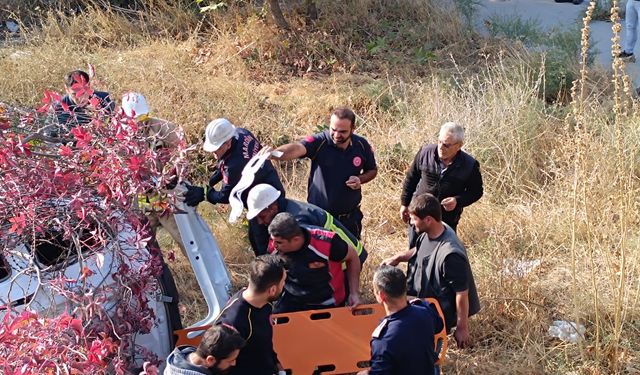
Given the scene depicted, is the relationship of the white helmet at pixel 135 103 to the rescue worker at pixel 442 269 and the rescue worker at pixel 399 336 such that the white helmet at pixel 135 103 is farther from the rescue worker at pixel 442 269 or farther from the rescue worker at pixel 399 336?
the rescue worker at pixel 399 336

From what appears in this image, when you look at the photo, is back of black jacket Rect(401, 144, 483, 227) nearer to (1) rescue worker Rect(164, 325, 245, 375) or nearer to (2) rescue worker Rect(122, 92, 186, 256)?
(2) rescue worker Rect(122, 92, 186, 256)

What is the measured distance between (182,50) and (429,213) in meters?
7.15

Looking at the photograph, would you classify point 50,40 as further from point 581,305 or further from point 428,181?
point 581,305

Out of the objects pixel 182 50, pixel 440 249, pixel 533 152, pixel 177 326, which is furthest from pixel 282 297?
pixel 182 50

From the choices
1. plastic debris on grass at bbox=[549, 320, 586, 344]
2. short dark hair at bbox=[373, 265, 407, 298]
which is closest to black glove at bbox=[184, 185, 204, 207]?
short dark hair at bbox=[373, 265, 407, 298]

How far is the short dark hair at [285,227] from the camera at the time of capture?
438 cm

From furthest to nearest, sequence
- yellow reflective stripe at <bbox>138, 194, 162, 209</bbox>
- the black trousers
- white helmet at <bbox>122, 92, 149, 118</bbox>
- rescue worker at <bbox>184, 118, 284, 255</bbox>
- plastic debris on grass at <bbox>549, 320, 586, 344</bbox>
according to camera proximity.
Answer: the black trousers
rescue worker at <bbox>184, 118, 284, 255</bbox>
white helmet at <bbox>122, 92, 149, 118</bbox>
plastic debris on grass at <bbox>549, 320, 586, 344</bbox>
yellow reflective stripe at <bbox>138, 194, 162, 209</bbox>

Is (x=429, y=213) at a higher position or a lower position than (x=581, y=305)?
higher

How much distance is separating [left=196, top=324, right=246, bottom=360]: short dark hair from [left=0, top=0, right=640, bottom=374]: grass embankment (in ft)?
6.66

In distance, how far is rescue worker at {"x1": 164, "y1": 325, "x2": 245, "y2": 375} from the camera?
137 inches

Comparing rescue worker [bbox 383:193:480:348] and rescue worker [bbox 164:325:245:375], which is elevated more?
rescue worker [bbox 164:325:245:375]

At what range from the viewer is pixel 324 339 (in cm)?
452

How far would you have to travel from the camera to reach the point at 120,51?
36.7 ft

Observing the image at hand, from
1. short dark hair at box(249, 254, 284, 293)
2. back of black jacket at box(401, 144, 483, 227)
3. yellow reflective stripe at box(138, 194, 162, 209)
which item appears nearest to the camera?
short dark hair at box(249, 254, 284, 293)
